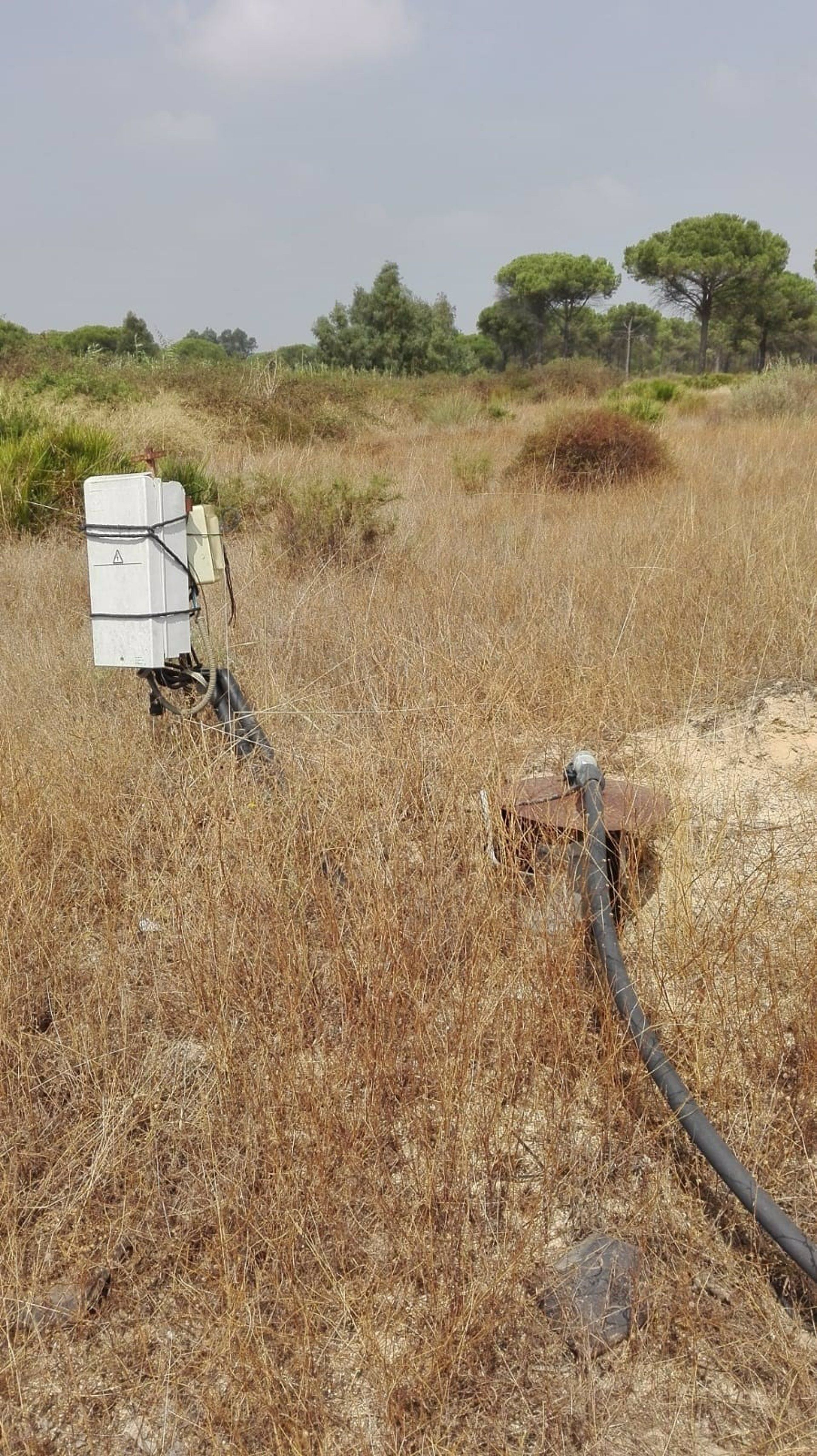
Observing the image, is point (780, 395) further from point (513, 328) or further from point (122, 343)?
point (513, 328)

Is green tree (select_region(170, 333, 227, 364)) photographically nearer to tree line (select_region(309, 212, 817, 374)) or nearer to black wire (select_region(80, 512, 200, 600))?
tree line (select_region(309, 212, 817, 374))

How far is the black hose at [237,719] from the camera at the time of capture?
2.86 m

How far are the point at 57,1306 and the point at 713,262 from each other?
4336cm

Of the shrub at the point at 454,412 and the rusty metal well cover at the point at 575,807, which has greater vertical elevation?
the shrub at the point at 454,412

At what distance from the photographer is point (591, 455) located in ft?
27.8

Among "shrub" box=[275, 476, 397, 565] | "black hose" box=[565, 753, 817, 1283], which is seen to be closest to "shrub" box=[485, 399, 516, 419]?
"shrub" box=[275, 476, 397, 565]

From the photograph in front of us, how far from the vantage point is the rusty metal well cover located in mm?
2414

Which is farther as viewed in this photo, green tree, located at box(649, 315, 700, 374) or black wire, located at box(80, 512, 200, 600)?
green tree, located at box(649, 315, 700, 374)

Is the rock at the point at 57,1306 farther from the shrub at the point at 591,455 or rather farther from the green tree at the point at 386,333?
the green tree at the point at 386,333

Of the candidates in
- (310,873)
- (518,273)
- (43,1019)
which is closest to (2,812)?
(43,1019)

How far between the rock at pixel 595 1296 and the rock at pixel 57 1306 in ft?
2.28

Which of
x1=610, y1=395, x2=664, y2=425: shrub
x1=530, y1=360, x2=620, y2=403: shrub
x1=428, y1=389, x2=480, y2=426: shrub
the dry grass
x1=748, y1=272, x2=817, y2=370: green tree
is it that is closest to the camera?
the dry grass

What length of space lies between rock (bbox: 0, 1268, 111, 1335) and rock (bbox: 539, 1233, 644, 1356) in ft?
2.28

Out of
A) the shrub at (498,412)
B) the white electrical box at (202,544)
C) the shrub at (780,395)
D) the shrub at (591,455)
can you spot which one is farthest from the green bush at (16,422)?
the shrub at (780,395)
